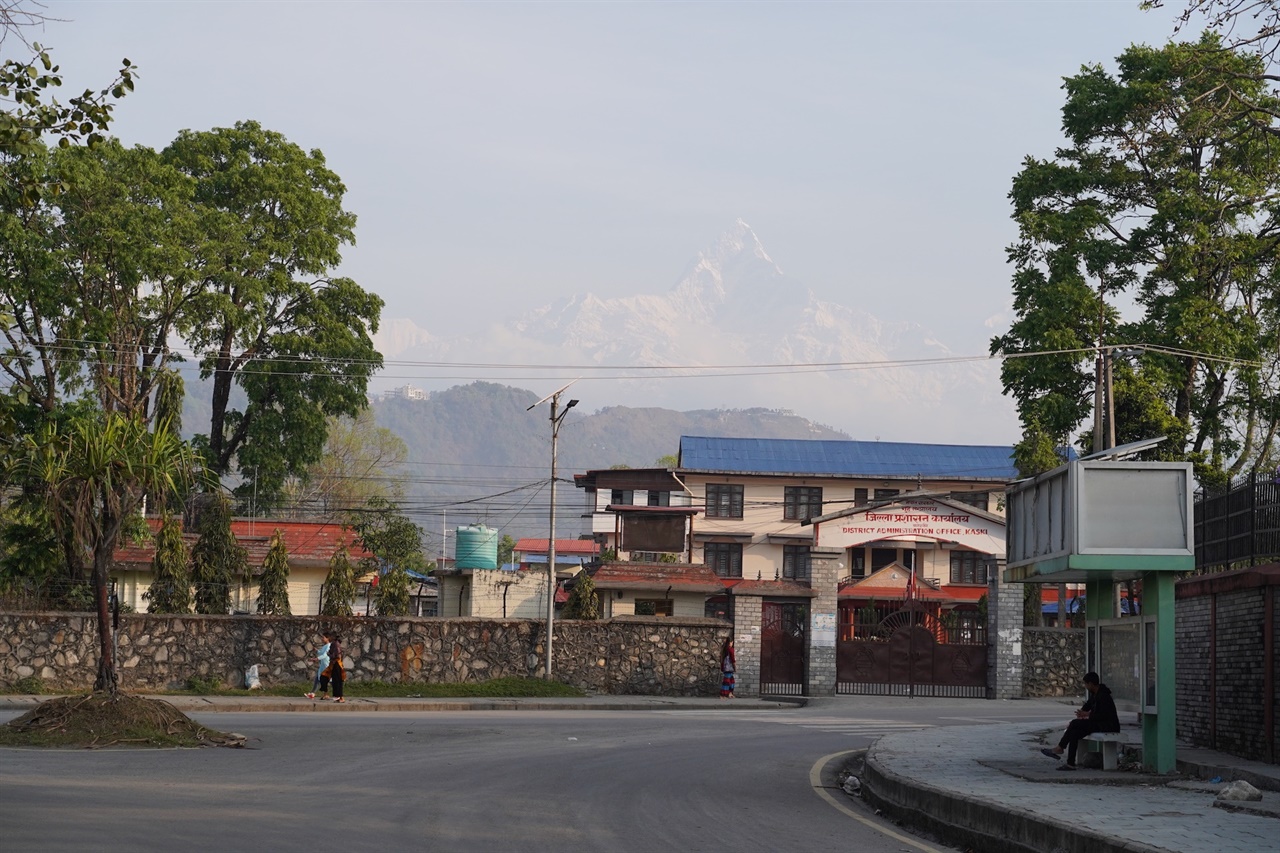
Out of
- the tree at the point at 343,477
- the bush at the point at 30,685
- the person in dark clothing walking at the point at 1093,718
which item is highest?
the tree at the point at 343,477

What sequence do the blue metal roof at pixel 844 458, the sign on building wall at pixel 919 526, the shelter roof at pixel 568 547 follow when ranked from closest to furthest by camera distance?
1. the sign on building wall at pixel 919 526
2. the blue metal roof at pixel 844 458
3. the shelter roof at pixel 568 547

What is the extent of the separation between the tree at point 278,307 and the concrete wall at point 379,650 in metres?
17.2

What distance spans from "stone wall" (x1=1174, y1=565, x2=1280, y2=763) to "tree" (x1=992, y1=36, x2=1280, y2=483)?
20075 millimetres

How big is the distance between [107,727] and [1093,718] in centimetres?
1277

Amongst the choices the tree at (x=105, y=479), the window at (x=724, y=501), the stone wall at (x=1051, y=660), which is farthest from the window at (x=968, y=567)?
the tree at (x=105, y=479)

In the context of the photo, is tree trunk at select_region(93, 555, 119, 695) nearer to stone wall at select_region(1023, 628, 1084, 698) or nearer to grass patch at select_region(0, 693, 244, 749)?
grass patch at select_region(0, 693, 244, 749)

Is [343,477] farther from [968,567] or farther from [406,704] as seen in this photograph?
[406,704]

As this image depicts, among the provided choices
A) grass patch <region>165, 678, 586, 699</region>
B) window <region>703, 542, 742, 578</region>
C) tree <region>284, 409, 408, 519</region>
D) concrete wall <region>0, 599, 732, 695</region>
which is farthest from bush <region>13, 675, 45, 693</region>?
window <region>703, 542, 742, 578</region>

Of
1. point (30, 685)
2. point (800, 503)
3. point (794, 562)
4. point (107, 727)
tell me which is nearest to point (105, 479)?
point (107, 727)

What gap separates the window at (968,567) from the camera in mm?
67438

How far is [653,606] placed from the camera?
53.2 metres

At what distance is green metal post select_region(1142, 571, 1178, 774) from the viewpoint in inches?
610

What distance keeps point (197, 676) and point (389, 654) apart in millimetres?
4457

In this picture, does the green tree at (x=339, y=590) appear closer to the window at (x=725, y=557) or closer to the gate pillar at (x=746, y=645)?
the gate pillar at (x=746, y=645)
